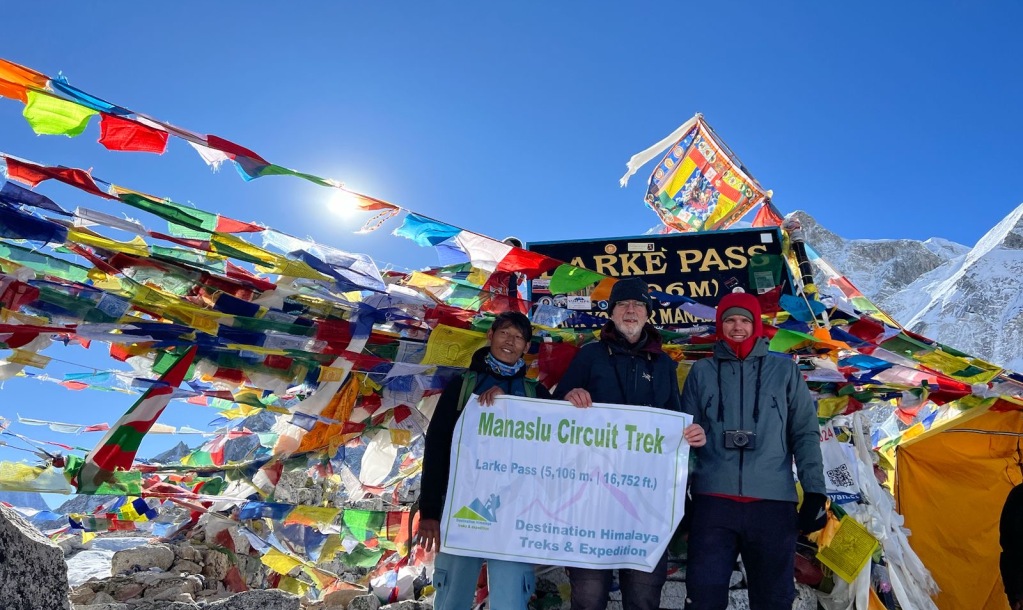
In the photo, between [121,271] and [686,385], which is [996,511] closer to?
[686,385]

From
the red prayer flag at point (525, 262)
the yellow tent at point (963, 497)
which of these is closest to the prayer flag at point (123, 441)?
the red prayer flag at point (525, 262)

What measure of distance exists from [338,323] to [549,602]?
2589 mm

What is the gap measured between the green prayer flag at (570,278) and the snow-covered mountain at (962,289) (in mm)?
65148

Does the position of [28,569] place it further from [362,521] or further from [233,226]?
[362,521]

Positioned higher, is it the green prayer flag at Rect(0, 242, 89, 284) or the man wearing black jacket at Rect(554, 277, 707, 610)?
the green prayer flag at Rect(0, 242, 89, 284)

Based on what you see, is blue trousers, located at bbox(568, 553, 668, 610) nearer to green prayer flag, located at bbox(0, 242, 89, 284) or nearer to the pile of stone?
the pile of stone

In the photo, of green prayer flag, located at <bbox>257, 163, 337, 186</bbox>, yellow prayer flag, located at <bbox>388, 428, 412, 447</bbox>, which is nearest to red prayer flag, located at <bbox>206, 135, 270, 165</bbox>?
green prayer flag, located at <bbox>257, 163, 337, 186</bbox>

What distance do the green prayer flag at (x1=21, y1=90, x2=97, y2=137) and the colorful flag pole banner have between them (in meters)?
7.49

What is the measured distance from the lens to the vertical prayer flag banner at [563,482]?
4066mm

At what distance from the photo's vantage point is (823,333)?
18.9ft

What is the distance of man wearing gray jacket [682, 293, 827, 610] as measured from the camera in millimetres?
3834

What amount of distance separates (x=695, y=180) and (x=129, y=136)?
7736 mm

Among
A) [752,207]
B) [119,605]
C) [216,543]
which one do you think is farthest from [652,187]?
[119,605]

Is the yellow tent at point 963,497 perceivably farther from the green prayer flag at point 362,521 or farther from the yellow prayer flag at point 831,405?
the green prayer flag at point 362,521
